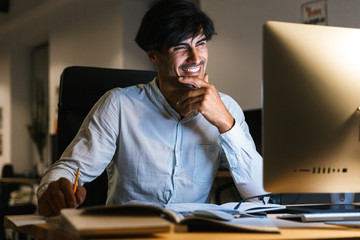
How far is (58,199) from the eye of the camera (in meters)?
0.96

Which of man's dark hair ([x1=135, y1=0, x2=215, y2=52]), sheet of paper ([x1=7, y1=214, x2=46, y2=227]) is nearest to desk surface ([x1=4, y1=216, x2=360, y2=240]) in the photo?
sheet of paper ([x1=7, y1=214, x2=46, y2=227])

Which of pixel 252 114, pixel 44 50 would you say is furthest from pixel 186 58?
pixel 44 50

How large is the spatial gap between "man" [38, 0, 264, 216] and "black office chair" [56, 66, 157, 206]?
0.73ft

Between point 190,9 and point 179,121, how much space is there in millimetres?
390

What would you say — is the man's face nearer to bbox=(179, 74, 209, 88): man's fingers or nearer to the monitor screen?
bbox=(179, 74, 209, 88): man's fingers

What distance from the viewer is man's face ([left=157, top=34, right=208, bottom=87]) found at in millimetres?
1540

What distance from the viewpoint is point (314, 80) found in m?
0.91

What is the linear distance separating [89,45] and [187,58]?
4.38 metres

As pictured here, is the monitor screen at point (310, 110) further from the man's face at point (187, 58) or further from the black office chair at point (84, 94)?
the black office chair at point (84, 94)

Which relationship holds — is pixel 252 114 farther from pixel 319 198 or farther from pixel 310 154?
pixel 310 154

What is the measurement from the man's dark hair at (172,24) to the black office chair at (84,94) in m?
0.27

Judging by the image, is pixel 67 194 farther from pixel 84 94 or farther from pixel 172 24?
pixel 84 94

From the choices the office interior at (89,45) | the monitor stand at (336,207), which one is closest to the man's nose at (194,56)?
the monitor stand at (336,207)

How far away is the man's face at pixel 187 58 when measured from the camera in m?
1.54
